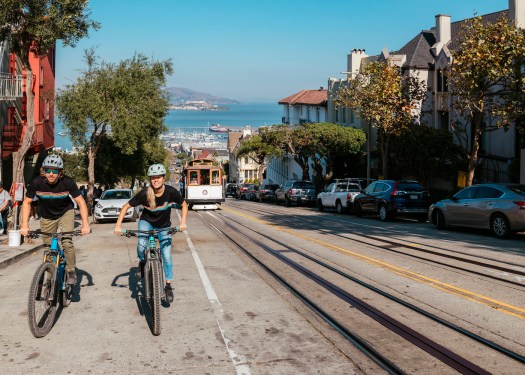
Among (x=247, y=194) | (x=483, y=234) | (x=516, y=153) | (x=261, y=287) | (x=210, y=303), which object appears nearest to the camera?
(x=210, y=303)

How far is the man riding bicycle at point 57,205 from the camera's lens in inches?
297

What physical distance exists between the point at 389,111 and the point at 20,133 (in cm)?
1785

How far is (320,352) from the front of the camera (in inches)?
238

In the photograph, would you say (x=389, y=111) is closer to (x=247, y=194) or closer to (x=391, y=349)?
(x=391, y=349)

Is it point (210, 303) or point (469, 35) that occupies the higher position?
point (469, 35)

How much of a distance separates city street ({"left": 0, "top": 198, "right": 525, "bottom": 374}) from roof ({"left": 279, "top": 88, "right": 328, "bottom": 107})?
163 feet

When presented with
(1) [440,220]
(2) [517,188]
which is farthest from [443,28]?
(2) [517,188]

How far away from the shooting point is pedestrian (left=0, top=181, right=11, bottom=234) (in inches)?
662

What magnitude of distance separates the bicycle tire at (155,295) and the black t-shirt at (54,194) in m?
1.60

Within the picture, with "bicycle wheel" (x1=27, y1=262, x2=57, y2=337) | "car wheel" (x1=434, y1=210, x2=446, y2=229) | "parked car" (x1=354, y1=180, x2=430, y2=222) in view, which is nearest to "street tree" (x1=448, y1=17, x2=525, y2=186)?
"parked car" (x1=354, y1=180, x2=430, y2=222)

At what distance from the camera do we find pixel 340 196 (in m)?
30.1

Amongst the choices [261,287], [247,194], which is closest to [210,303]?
[261,287]

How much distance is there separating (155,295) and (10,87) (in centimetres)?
1955

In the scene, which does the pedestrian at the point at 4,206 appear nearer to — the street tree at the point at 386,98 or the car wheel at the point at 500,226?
the car wheel at the point at 500,226
